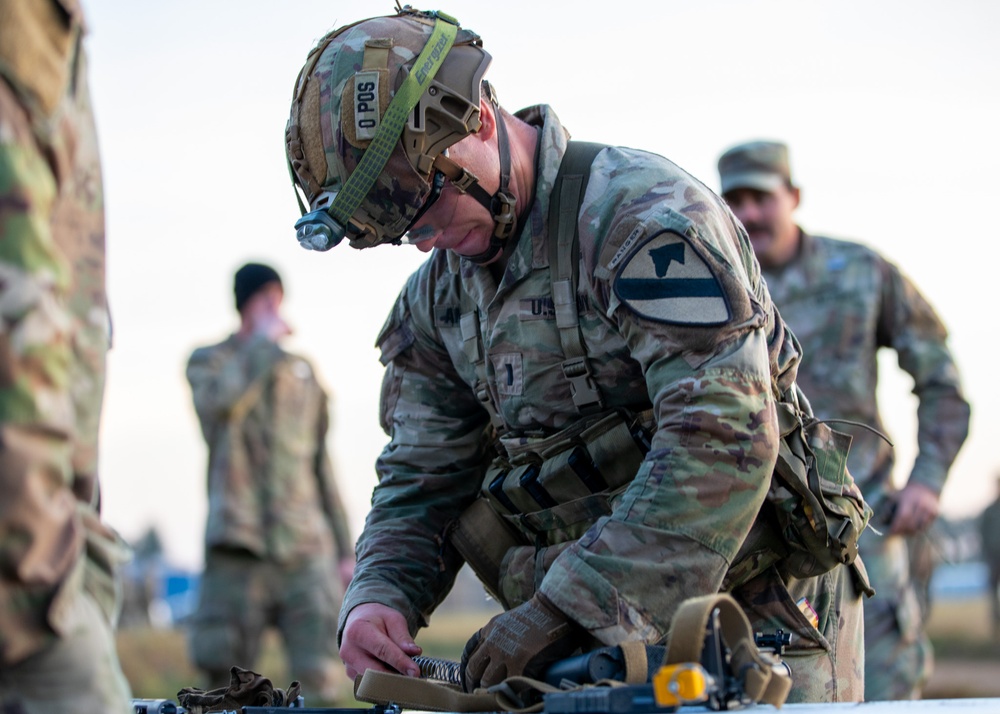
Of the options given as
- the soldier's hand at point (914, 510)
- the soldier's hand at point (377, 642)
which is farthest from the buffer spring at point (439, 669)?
the soldier's hand at point (914, 510)

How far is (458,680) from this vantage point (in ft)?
11.2

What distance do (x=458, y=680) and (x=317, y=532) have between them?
7.02 m

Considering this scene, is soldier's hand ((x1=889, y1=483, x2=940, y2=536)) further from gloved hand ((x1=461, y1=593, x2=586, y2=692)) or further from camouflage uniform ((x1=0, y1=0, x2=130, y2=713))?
camouflage uniform ((x1=0, y1=0, x2=130, y2=713))

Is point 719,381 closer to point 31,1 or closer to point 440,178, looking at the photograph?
point 440,178

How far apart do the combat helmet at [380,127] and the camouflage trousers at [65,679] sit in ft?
4.74

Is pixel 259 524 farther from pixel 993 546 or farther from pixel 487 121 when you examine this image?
pixel 993 546

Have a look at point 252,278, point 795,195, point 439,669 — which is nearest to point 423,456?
point 439,669

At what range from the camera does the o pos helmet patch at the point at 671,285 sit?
314 centimetres

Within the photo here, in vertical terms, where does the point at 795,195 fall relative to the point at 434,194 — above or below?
above

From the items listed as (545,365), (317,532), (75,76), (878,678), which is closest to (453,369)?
(545,365)

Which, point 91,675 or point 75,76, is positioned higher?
point 75,76

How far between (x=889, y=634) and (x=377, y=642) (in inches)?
140

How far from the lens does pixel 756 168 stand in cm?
728

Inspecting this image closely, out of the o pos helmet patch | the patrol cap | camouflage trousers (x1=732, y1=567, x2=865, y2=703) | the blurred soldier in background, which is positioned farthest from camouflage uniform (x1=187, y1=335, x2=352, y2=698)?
the o pos helmet patch
